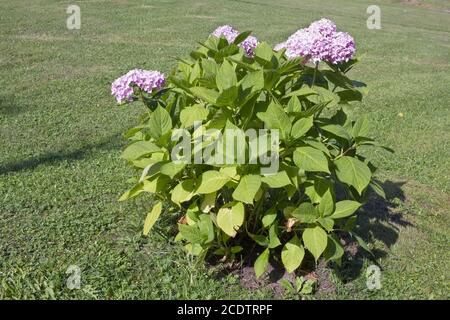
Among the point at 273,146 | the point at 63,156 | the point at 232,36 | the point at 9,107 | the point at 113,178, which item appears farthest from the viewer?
the point at 9,107

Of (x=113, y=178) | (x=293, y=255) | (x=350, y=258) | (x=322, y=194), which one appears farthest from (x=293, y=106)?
(x=113, y=178)

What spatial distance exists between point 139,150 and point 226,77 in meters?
0.51

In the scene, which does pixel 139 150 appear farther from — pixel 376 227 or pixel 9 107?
pixel 9 107

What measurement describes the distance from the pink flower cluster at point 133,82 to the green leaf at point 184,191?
1.54 ft

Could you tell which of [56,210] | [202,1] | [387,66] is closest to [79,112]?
[56,210]

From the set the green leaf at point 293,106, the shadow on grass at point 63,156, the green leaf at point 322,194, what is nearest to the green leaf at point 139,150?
the green leaf at point 293,106

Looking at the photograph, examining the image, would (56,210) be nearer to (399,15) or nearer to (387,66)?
(387,66)

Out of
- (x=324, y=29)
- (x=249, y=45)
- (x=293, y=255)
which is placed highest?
(x=324, y=29)

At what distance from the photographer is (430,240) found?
3.15 meters

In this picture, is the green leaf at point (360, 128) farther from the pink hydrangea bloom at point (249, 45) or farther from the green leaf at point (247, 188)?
the pink hydrangea bloom at point (249, 45)

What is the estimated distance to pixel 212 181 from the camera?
2.26 metres

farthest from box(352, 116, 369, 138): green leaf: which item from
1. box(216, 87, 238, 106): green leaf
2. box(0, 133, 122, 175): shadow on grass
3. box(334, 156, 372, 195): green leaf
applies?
box(0, 133, 122, 175): shadow on grass

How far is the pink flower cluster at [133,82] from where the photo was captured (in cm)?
243
